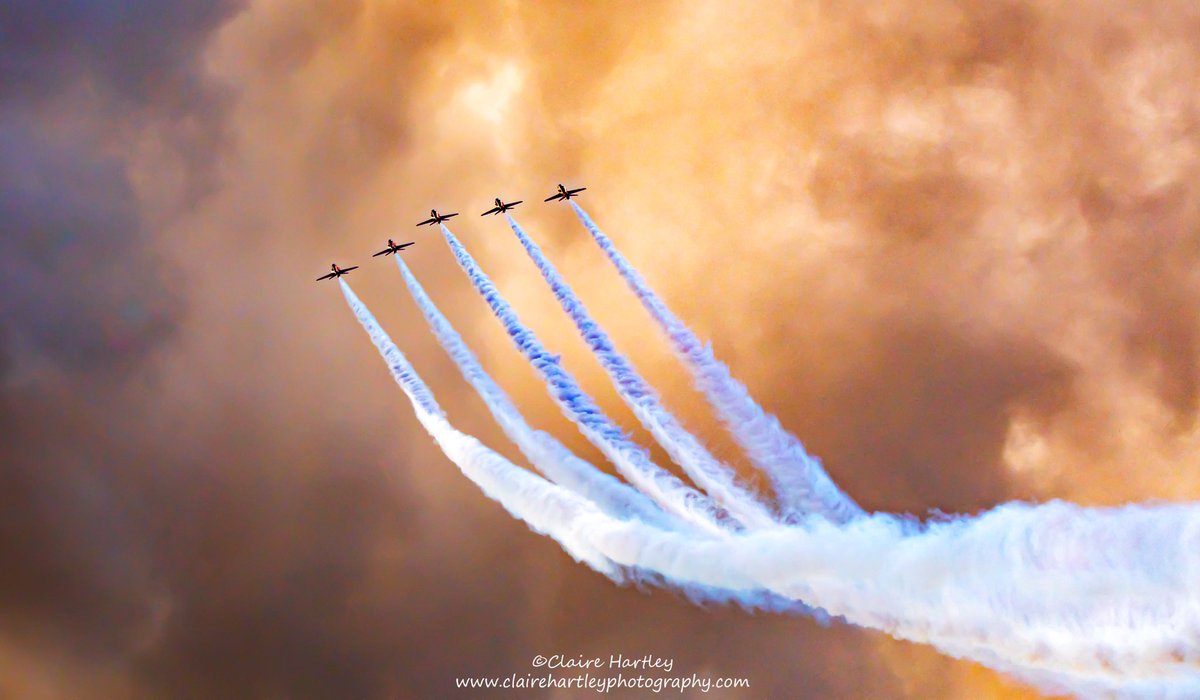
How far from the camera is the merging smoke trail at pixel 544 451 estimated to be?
5000 cm

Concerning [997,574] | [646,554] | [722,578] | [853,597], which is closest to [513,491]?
[646,554]

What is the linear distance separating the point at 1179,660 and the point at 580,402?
36.9m

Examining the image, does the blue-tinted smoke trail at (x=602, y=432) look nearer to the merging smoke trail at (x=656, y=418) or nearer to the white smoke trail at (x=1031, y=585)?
the merging smoke trail at (x=656, y=418)

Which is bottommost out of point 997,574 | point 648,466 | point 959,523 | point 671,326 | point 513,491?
point 997,574

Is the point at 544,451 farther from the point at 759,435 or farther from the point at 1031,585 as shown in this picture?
the point at 1031,585

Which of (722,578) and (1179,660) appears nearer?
(1179,660)

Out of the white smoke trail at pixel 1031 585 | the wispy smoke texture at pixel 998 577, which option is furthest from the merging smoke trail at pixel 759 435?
the white smoke trail at pixel 1031 585

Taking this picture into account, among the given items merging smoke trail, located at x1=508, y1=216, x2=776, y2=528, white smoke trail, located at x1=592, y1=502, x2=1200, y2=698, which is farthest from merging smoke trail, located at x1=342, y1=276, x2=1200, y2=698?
merging smoke trail, located at x1=508, y1=216, x2=776, y2=528

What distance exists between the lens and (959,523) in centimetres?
2986

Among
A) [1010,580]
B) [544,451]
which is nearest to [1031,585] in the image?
[1010,580]

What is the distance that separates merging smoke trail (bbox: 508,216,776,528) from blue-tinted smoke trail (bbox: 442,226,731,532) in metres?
1.24

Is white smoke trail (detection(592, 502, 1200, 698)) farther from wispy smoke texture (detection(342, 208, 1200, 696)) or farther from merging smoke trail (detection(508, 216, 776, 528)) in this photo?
merging smoke trail (detection(508, 216, 776, 528))

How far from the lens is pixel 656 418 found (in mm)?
54812

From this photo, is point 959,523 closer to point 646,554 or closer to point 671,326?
point 646,554
